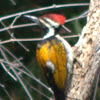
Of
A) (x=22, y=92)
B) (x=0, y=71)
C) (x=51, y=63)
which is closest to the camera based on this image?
(x=51, y=63)

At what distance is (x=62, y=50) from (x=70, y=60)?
0.33 feet

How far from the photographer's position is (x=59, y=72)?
3.33 meters

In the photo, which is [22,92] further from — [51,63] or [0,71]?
[51,63]

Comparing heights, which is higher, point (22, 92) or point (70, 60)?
Result: point (70, 60)

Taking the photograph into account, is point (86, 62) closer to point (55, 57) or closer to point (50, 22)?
Answer: point (55, 57)

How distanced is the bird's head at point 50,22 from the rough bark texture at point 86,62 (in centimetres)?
23

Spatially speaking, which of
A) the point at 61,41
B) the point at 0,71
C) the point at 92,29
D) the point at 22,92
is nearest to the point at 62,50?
the point at 61,41

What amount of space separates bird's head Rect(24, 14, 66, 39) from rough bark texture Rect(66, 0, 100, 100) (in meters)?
0.23

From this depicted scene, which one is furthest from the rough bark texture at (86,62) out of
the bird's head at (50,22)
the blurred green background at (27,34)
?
the blurred green background at (27,34)

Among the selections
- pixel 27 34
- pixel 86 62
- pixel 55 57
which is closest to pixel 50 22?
pixel 55 57

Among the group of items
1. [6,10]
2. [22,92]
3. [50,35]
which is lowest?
[22,92]

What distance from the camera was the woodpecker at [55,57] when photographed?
10.8 feet

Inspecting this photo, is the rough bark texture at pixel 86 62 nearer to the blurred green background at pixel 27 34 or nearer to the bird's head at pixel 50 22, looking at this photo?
the bird's head at pixel 50 22

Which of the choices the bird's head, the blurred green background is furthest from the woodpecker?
the blurred green background
